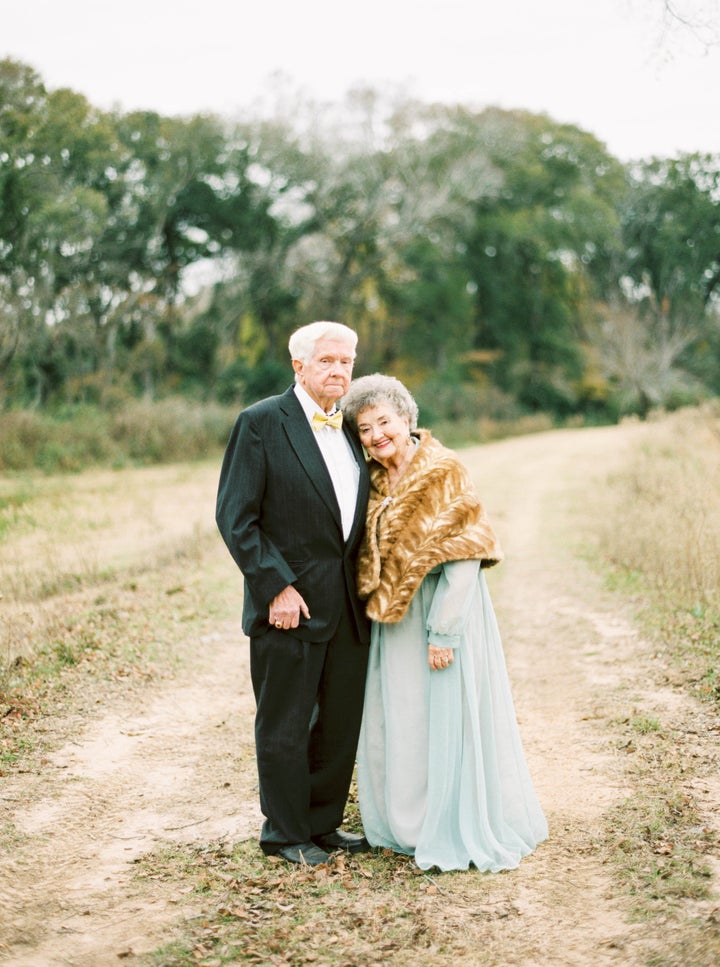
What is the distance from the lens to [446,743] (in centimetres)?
363

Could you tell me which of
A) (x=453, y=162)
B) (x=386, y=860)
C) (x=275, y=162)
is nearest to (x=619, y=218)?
(x=453, y=162)

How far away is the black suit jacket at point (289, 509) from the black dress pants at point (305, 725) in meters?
0.11

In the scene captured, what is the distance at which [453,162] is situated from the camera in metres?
32.8

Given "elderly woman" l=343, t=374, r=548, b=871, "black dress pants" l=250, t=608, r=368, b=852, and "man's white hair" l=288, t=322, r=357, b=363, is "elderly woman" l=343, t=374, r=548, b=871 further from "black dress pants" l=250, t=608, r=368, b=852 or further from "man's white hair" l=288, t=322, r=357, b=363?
"man's white hair" l=288, t=322, r=357, b=363

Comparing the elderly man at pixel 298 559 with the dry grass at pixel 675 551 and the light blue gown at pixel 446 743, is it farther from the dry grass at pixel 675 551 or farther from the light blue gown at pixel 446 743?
the dry grass at pixel 675 551

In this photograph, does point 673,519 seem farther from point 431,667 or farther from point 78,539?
point 78,539

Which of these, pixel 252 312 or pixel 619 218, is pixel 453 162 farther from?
pixel 252 312

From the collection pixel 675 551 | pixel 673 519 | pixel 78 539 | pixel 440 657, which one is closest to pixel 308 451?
pixel 440 657

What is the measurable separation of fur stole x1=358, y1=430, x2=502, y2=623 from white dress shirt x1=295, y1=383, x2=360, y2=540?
104 mm

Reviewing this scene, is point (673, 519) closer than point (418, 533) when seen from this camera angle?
No

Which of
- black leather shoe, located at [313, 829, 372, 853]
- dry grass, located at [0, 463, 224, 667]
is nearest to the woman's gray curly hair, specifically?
black leather shoe, located at [313, 829, 372, 853]

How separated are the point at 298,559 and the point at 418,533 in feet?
1.59

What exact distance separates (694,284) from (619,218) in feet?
50.3

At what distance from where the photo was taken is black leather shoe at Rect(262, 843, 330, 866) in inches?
144
